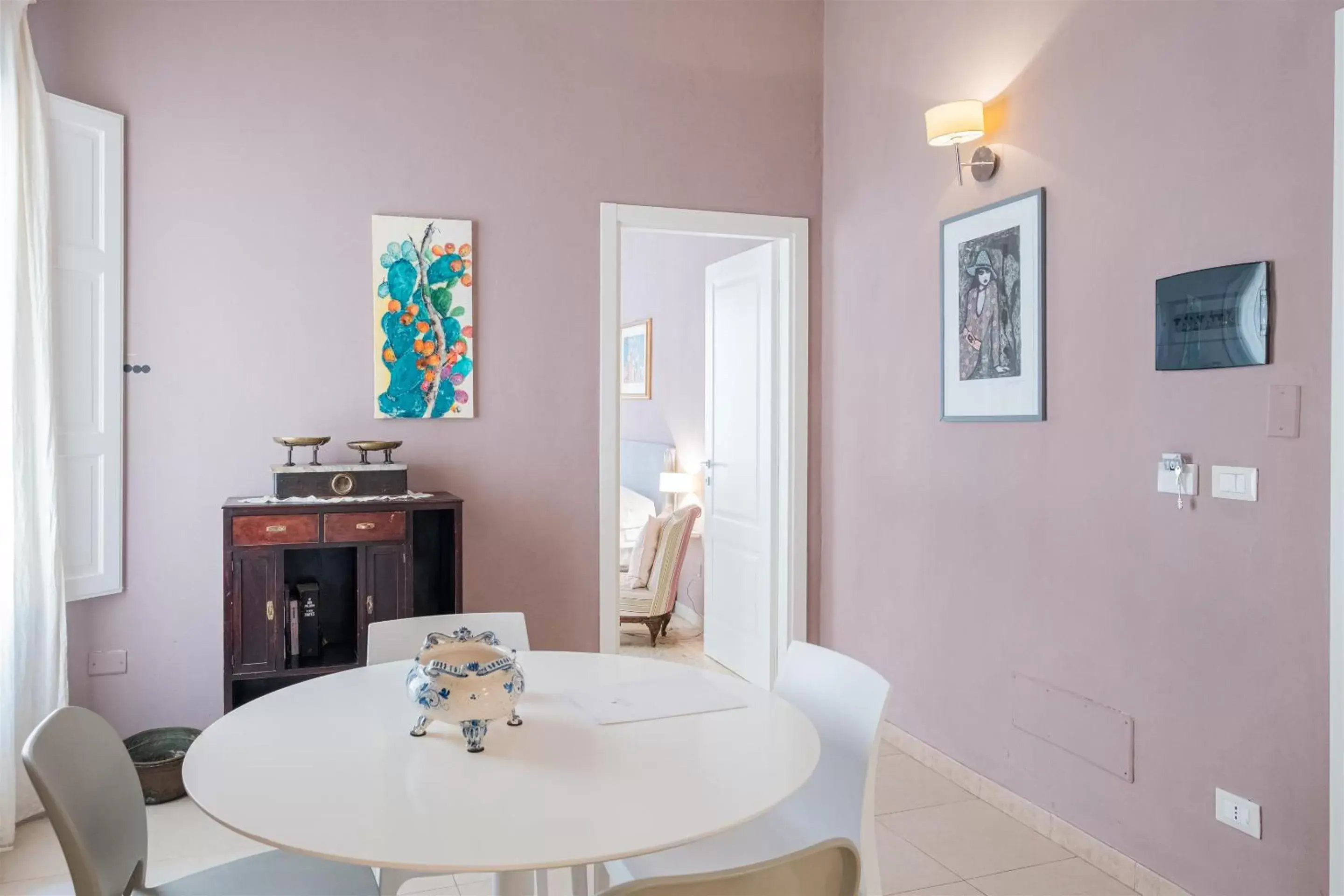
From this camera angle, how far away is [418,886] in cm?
279

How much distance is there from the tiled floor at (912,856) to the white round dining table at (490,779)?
1.12 metres

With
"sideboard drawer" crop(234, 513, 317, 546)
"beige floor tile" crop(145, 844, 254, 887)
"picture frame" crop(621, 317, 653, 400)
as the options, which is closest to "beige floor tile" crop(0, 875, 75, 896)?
"beige floor tile" crop(145, 844, 254, 887)

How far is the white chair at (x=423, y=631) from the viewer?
99.2 inches

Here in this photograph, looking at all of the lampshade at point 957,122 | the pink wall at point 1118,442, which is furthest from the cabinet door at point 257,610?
the lampshade at point 957,122

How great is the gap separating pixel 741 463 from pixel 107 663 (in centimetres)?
282

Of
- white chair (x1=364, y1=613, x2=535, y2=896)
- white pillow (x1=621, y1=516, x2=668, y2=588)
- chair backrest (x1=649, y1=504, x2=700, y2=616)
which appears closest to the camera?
white chair (x1=364, y1=613, x2=535, y2=896)

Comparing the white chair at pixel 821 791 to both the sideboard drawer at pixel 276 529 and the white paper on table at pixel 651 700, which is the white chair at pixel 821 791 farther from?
the sideboard drawer at pixel 276 529

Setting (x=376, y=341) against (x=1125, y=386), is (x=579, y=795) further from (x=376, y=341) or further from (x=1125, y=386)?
(x=376, y=341)

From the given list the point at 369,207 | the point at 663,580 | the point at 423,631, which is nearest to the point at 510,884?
the point at 423,631

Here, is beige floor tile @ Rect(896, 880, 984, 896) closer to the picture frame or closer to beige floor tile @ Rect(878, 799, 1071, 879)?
beige floor tile @ Rect(878, 799, 1071, 879)

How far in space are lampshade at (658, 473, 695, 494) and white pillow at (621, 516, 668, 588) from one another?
11.2 inches

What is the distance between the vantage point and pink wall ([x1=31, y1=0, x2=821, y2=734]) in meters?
3.58

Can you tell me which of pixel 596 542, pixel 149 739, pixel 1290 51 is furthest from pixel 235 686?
pixel 1290 51

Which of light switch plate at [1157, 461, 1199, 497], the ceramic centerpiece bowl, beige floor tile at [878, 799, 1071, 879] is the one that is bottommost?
beige floor tile at [878, 799, 1071, 879]
